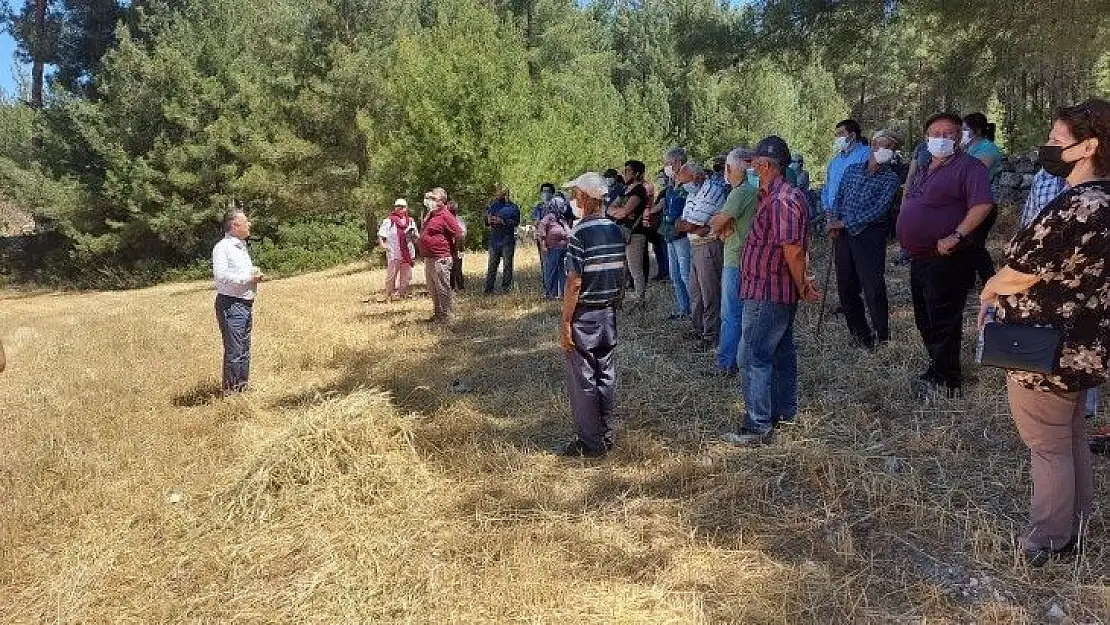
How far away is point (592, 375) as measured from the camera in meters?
4.76

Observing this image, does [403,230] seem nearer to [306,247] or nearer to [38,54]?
[306,247]

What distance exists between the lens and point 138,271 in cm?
2745

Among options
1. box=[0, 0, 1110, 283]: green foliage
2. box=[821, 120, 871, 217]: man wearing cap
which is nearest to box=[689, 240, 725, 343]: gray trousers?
box=[821, 120, 871, 217]: man wearing cap

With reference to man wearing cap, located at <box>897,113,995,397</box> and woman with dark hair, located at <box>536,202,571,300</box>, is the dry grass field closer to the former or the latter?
man wearing cap, located at <box>897,113,995,397</box>

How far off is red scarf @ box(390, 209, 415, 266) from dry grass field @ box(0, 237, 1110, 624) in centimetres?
519

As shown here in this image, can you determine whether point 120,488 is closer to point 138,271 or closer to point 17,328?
point 17,328

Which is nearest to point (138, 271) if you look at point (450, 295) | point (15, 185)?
point (15, 185)

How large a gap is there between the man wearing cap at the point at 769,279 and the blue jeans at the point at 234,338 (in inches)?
163

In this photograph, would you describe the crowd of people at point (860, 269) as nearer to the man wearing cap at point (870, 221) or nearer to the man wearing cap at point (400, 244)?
the man wearing cap at point (870, 221)

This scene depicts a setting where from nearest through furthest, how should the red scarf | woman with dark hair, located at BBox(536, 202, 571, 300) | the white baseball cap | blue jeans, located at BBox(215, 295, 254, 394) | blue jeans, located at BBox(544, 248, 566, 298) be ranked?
1. the white baseball cap
2. blue jeans, located at BBox(215, 295, 254, 394)
3. woman with dark hair, located at BBox(536, 202, 571, 300)
4. blue jeans, located at BBox(544, 248, 566, 298)
5. the red scarf

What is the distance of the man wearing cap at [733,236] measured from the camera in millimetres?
5348

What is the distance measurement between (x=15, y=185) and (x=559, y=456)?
91.5 ft

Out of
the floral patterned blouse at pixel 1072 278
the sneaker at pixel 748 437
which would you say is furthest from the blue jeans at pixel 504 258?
the floral patterned blouse at pixel 1072 278

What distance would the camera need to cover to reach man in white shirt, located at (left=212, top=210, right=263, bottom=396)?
21.1ft
